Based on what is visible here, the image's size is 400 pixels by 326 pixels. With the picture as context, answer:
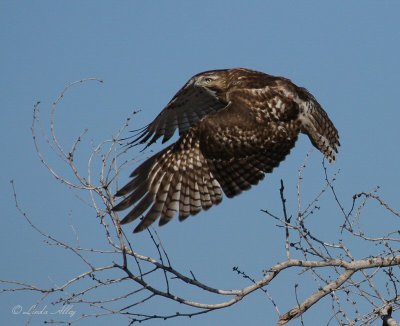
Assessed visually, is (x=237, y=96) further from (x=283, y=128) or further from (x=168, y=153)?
(x=168, y=153)

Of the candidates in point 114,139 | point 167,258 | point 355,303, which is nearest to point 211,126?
point 114,139

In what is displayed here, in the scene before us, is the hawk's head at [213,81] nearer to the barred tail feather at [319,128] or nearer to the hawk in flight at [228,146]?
the hawk in flight at [228,146]

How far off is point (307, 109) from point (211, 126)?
1.36 m

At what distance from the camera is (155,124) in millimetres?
10031

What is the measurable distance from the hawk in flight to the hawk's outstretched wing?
0.02 meters

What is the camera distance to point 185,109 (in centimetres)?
1034

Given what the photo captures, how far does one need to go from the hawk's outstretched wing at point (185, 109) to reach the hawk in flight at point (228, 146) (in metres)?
0.02

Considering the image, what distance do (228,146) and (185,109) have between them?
1681mm

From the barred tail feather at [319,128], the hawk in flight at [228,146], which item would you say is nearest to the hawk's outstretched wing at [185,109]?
the hawk in flight at [228,146]

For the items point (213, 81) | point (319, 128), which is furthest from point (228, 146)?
point (213, 81)

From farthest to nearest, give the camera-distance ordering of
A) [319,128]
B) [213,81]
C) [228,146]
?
[213,81] → [319,128] → [228,146]

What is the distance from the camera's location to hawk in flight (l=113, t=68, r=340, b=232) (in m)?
8.18

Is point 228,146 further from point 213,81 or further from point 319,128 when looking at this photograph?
point 213,81

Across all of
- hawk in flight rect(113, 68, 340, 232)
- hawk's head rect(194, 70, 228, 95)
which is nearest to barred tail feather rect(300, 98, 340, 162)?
hawk in flight rect(113, 68, 340, 232)
